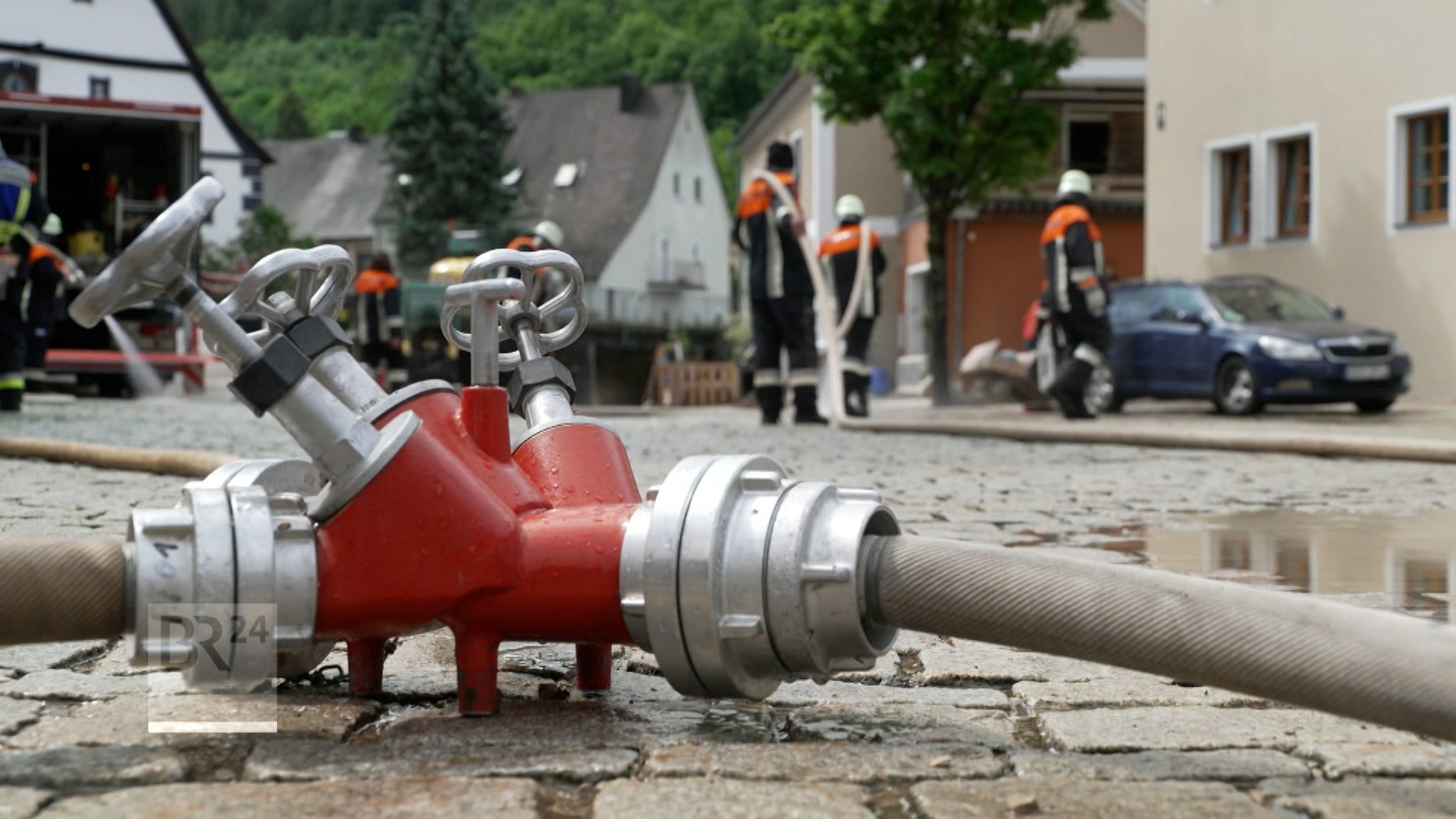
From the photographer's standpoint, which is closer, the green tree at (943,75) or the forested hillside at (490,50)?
the green tree at (943,75)

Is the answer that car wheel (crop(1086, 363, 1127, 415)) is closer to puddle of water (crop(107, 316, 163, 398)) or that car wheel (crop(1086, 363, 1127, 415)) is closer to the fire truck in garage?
the fire truck in garage

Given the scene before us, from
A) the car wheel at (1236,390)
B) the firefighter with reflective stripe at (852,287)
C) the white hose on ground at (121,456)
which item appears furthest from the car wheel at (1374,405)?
the white hose on ground at (121,456)

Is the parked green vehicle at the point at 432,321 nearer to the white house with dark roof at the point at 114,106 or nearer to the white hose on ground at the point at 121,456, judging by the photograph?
the white house with dark roof at the point at 114,106

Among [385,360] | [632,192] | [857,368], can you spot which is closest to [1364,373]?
[857,368]

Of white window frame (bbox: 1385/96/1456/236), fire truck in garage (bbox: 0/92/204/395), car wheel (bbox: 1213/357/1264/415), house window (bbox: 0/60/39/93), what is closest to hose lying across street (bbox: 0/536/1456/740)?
car wheel (bbox: 1213/357/1264/415)

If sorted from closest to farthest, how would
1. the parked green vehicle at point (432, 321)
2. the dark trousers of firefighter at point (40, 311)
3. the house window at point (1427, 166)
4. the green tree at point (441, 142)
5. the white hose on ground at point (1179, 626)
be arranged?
1. the white hose on ground at point (1179, 626)
2. the dark trousers of firefighter at point (40, 311)
3. the house window at point (1427, 166)
4. the parked green vehicle at point (432, 321)
5. the green tree at point (441, 142)

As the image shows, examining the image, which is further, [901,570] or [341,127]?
[341,127]

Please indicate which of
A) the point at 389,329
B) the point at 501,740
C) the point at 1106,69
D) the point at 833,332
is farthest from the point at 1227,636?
the point at 1106,69

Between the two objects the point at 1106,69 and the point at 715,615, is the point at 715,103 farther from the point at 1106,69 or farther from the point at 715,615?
the point at 715,615

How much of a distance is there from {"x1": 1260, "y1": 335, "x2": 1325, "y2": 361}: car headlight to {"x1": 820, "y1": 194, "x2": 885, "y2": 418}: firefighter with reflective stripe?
4071mm

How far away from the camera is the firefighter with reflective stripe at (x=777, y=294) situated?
47.1 ft

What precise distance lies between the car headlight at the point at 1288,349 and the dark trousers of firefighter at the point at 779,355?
5.43 meters

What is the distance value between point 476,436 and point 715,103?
245 feet

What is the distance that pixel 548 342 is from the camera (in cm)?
326
